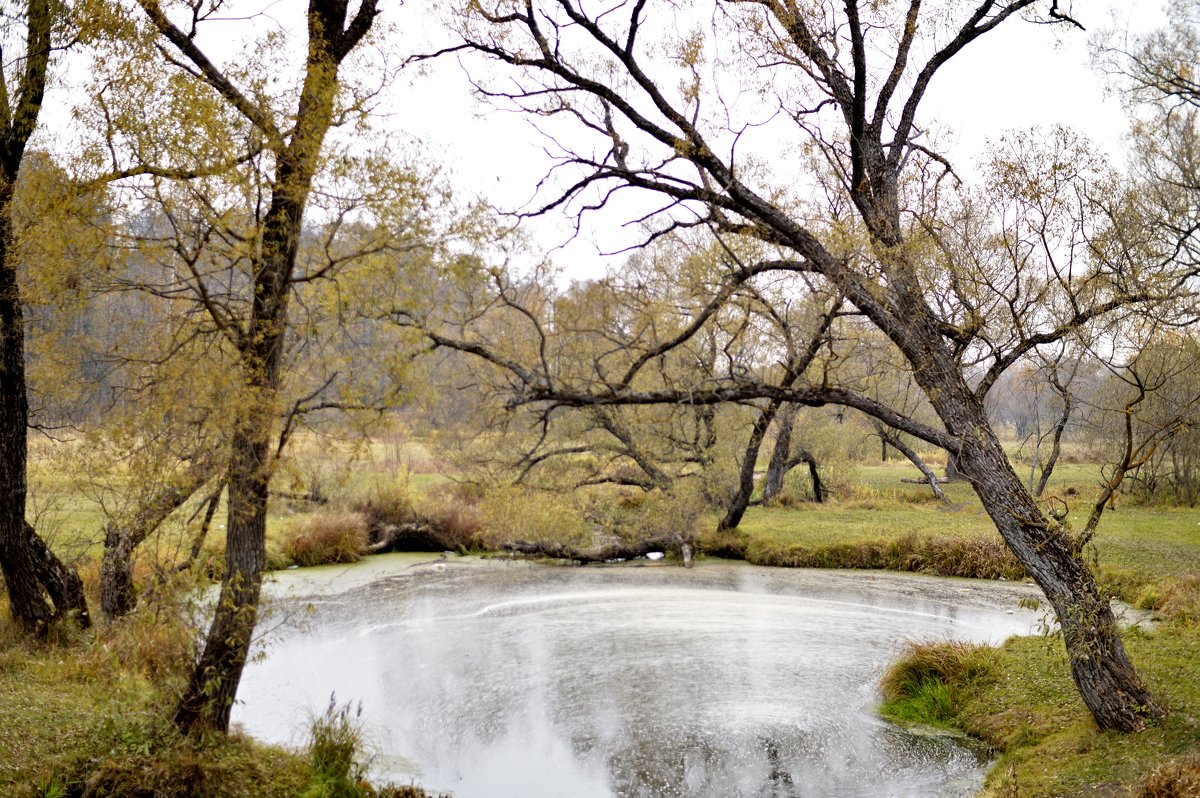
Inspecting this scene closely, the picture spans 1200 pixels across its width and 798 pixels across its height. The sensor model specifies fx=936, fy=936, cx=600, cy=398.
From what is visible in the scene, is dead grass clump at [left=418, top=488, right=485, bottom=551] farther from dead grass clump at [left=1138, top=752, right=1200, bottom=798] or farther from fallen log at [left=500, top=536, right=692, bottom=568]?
dead grass clump at [left=1138, top=752, right=1200, bottom=798]

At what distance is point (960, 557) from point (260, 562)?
13301mm

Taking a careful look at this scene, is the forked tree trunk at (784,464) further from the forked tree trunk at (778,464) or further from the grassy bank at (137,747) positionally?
the grassy bank at (137,747)

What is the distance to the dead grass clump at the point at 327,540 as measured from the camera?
57.5ft

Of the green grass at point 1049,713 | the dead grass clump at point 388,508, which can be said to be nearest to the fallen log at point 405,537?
the dead grass clump at point 388,508

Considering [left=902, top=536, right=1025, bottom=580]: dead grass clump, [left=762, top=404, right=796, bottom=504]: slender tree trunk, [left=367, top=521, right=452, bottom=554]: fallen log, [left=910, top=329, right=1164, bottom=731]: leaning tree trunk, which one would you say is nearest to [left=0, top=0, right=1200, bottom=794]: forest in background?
[left=910, top=329, right=1164, bottom=731]: leaning tree trunk

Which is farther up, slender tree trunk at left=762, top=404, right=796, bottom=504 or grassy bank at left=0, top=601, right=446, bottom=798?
slender tree trunk at left=762, top=404, right=796, bottom=504

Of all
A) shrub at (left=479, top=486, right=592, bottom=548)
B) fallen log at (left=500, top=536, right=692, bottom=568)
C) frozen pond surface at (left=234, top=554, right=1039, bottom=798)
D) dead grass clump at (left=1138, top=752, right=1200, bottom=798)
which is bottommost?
frozen pond surface at (left=234, top=554, right=1039, bottom=798)

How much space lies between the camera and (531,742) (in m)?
8.63

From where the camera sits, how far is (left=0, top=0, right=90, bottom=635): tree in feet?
27.7

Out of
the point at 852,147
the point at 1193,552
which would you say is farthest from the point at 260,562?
the point at 1193,552

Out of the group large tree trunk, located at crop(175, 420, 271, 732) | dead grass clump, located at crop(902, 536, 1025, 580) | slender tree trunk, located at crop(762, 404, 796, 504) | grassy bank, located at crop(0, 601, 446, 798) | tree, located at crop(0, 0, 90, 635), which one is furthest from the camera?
slender tree trunk, located at crop(762, 404, 796, 504)

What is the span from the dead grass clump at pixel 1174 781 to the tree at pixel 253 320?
19.5 feet

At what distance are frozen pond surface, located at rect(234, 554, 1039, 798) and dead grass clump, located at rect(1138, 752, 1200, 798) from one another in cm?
187

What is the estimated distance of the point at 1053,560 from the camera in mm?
6996
